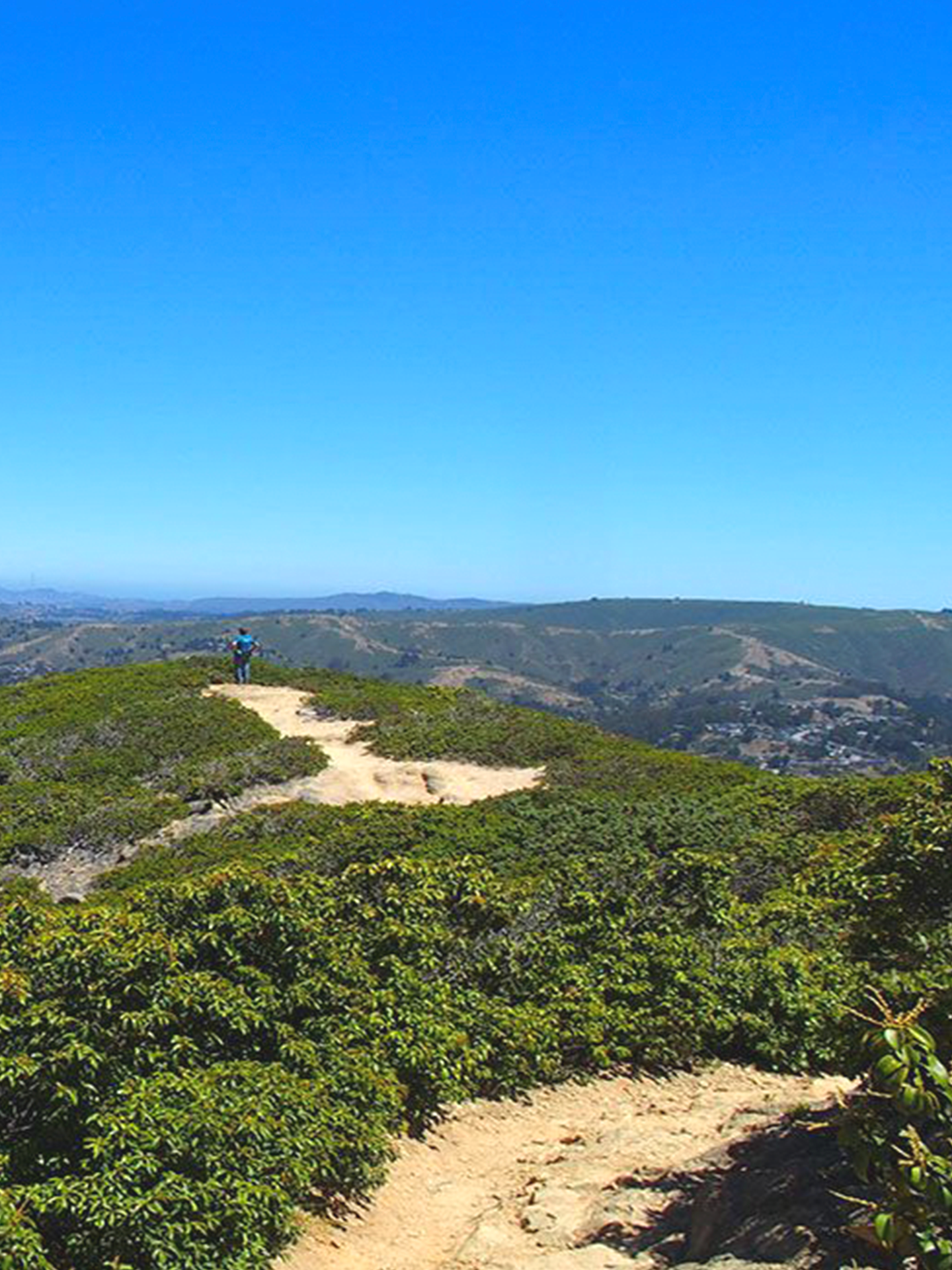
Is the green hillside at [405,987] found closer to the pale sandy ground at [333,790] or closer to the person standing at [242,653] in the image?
the pale sandy ground at [333,790]

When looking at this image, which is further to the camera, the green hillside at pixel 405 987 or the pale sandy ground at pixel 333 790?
the pale sandy ground at pixel 333 790

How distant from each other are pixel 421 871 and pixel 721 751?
122 metres

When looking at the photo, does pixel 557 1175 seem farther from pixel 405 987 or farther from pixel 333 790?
pixel 333 790

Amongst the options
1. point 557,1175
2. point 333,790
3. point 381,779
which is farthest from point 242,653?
point 557,1175

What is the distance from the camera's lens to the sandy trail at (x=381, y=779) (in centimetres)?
2283

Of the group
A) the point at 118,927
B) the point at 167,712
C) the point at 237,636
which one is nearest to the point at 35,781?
the point at 167,712

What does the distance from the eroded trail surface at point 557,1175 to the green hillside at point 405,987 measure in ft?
1.11

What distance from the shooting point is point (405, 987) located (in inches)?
369

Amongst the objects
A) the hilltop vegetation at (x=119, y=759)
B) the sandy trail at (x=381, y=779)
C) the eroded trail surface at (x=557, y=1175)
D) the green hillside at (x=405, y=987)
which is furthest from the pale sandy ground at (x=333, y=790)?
the eroded trail surface at (x=557, y=1175)

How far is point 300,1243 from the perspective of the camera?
21.7 feet

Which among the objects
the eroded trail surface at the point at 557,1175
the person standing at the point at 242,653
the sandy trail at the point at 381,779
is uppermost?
the person standing at the point at 242,653

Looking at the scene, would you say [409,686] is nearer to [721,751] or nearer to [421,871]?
[421,871]

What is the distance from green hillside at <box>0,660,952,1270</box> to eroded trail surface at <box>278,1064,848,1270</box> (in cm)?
34

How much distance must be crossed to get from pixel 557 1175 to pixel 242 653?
27480 millimetres
